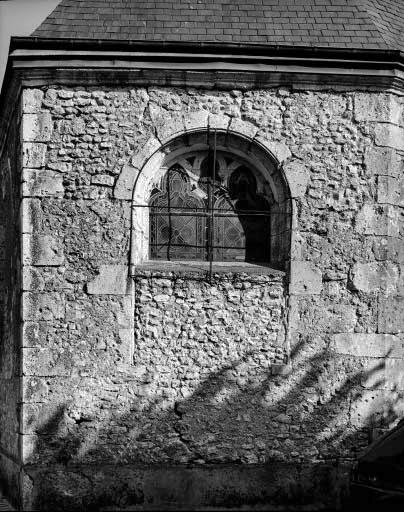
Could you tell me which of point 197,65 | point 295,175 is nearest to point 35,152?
A: point 197,65

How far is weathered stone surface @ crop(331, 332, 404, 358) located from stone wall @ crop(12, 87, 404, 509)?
2 centimetres

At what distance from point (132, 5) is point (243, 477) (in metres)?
5.58

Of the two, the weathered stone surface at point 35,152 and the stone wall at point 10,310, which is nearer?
the weathered stone surface at point 35,152

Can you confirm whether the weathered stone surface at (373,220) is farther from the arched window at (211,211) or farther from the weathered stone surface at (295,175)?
the arched window at (211,211)

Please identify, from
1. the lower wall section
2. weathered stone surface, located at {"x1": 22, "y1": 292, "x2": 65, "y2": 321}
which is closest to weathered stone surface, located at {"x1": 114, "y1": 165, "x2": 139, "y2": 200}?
weathered stone surface, located at {"x1": 22, "y1": 292, "x2": 65, "y2": 321}

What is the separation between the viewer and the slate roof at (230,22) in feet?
30.4

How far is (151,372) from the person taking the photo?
8805 millimetres

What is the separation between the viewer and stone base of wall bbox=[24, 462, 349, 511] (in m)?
8.52

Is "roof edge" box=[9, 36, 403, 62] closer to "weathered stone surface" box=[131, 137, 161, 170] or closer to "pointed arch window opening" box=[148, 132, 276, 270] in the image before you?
"weathered stone surface" box=[131, 137, 161, 170]

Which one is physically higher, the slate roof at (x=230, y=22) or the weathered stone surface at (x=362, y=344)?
the slate roof at (x=230, y=22)

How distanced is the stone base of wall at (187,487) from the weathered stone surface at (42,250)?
220cm

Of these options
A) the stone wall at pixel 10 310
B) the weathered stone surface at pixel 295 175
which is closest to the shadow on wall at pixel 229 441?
the stone wall at pixel 10 310

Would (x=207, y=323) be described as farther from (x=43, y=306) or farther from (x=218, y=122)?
(x=218, y=122)

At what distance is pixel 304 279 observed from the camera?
8961 mm
